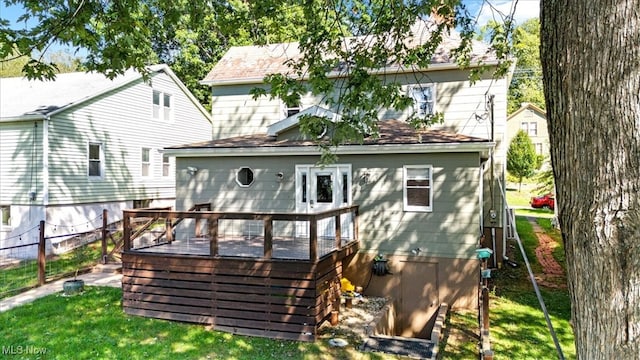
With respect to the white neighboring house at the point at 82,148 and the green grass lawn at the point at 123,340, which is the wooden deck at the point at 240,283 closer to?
the green grass lawn at the point at 123,340

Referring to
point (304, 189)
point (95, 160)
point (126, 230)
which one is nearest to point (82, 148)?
point (95, 160)

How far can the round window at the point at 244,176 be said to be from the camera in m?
10.8

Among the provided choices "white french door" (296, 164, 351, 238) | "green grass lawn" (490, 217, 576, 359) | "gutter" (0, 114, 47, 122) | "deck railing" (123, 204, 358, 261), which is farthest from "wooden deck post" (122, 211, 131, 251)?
"gutter" (0, 114, 47, 122)

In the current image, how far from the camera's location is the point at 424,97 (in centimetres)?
1206

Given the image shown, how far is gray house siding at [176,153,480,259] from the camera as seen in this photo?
8.99 meters

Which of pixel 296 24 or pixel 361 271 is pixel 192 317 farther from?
pixel 296 24

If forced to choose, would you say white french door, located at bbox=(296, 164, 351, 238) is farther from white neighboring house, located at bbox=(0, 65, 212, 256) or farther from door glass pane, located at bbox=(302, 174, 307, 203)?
white neighboring house, located at bbox=(0, 65, 212, 256)

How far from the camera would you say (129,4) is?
5578mm

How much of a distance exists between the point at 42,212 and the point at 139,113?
571cm

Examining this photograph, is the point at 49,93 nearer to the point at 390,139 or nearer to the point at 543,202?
the point at 390,139

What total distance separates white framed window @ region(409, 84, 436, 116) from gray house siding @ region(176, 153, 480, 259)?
10.4 ft

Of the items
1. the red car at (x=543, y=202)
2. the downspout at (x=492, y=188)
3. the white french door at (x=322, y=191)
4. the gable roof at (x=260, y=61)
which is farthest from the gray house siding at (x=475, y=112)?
the red car at (x=543, y=202)

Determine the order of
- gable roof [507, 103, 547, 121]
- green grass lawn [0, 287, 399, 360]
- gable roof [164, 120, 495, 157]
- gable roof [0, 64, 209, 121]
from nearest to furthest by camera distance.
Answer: green grass lawn [0, 287, 399, 360] → gable roof [164, 120, 495, 157] → gable roof [0, 64, 209, 121] → gable roof [507, 103, 547, 121]

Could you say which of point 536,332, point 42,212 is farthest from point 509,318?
point 42,212
